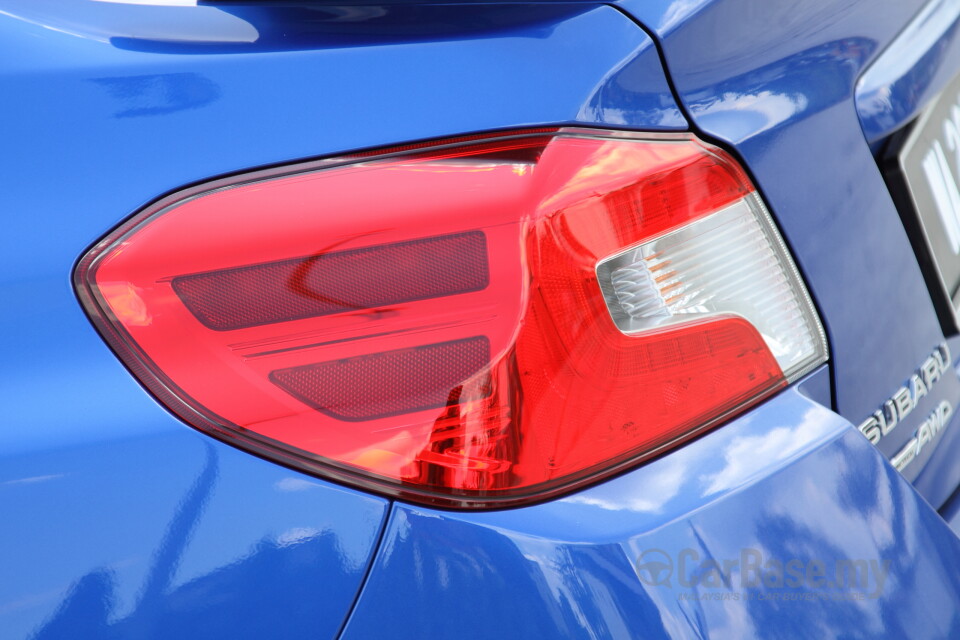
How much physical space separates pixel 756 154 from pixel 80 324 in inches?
29.9

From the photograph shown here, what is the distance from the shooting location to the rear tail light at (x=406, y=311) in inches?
34.5

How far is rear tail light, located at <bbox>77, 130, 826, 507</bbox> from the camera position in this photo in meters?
0.88

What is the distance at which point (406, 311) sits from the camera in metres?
0.89

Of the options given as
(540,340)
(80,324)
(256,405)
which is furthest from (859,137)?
(80,324)

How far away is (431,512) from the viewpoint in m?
0.89

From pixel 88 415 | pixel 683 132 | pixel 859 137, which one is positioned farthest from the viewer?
pixel 859 137

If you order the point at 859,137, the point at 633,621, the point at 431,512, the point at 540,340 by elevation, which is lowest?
the point at 633,621

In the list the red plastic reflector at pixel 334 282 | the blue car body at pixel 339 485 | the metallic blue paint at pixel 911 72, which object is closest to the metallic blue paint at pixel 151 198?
the blue car body at pixel 339 485

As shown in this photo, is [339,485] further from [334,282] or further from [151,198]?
[151,198]

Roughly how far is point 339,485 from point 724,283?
483 mm

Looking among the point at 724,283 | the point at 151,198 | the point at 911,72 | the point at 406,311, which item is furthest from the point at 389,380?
the point at 911,72

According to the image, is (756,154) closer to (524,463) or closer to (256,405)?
(524,463)

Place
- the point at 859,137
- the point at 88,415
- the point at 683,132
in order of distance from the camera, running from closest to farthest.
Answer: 1. the point at 88,415
2. the point at 683,132
3. the point at 859,137

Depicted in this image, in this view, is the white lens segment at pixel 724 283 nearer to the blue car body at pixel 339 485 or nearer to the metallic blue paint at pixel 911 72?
the blue car body at pixel 339 485
